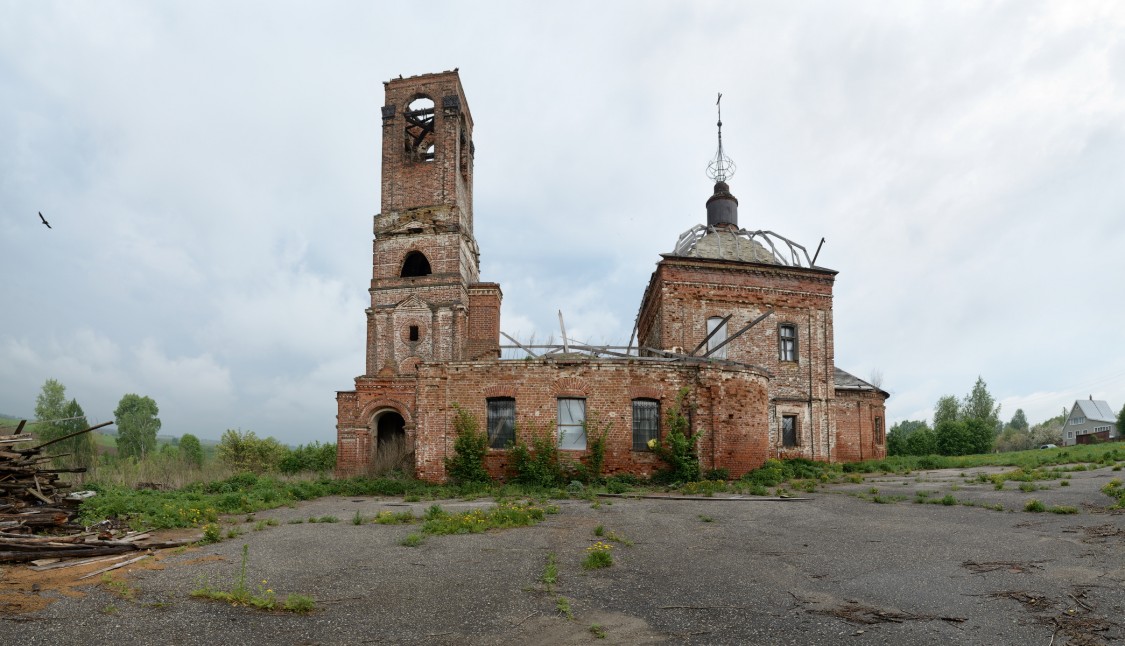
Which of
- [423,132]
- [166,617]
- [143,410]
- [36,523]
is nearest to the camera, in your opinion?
[166,617]

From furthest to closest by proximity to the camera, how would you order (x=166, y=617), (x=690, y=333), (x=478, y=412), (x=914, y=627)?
1. (x=690, y=333)
2. (x=478, y=412)
3. (x=166, y=617)
4. (x=914, y=627)

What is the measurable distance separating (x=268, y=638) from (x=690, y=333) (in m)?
18.3

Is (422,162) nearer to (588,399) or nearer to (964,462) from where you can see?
(588,399)

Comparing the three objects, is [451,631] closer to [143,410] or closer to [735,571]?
[735,571]

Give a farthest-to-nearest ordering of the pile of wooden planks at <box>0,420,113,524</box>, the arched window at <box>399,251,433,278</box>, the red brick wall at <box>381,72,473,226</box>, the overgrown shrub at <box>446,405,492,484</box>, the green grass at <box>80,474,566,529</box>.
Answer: the arched window at <box>399,251,433,278</box>, the red brick wall at <box>381,72,473,226</box>, the overgrown shrub at <box>446,405,492,484</box>, the green grass at <box>80,474,566,529</box>, the pile of wooden planks at <box>0,420,113,524</box>

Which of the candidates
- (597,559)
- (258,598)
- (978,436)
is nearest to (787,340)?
(597,559)

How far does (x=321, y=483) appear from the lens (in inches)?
671

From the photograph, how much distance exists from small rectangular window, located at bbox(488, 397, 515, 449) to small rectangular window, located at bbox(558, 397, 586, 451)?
1.26 meters

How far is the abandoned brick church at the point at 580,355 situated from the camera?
644 inches

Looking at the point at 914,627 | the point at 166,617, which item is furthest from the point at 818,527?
the point at 166,617

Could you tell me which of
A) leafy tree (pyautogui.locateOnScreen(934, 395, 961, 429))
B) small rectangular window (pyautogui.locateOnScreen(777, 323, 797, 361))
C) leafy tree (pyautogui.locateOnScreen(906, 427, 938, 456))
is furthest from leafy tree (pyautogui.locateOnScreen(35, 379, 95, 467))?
leafy tree (pyautogui.locateOnScreen(934, 395, 961, 429))

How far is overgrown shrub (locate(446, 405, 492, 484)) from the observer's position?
15.9m

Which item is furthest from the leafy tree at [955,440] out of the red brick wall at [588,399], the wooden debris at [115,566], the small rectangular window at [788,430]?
the wooden debris at [115,566]

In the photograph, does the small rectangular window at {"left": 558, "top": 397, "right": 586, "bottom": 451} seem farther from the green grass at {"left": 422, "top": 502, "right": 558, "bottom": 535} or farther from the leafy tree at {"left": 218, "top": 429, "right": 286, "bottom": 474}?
the leafy tree at {"left": 218, "top": 429, "right": 286, "bottom": 474}
